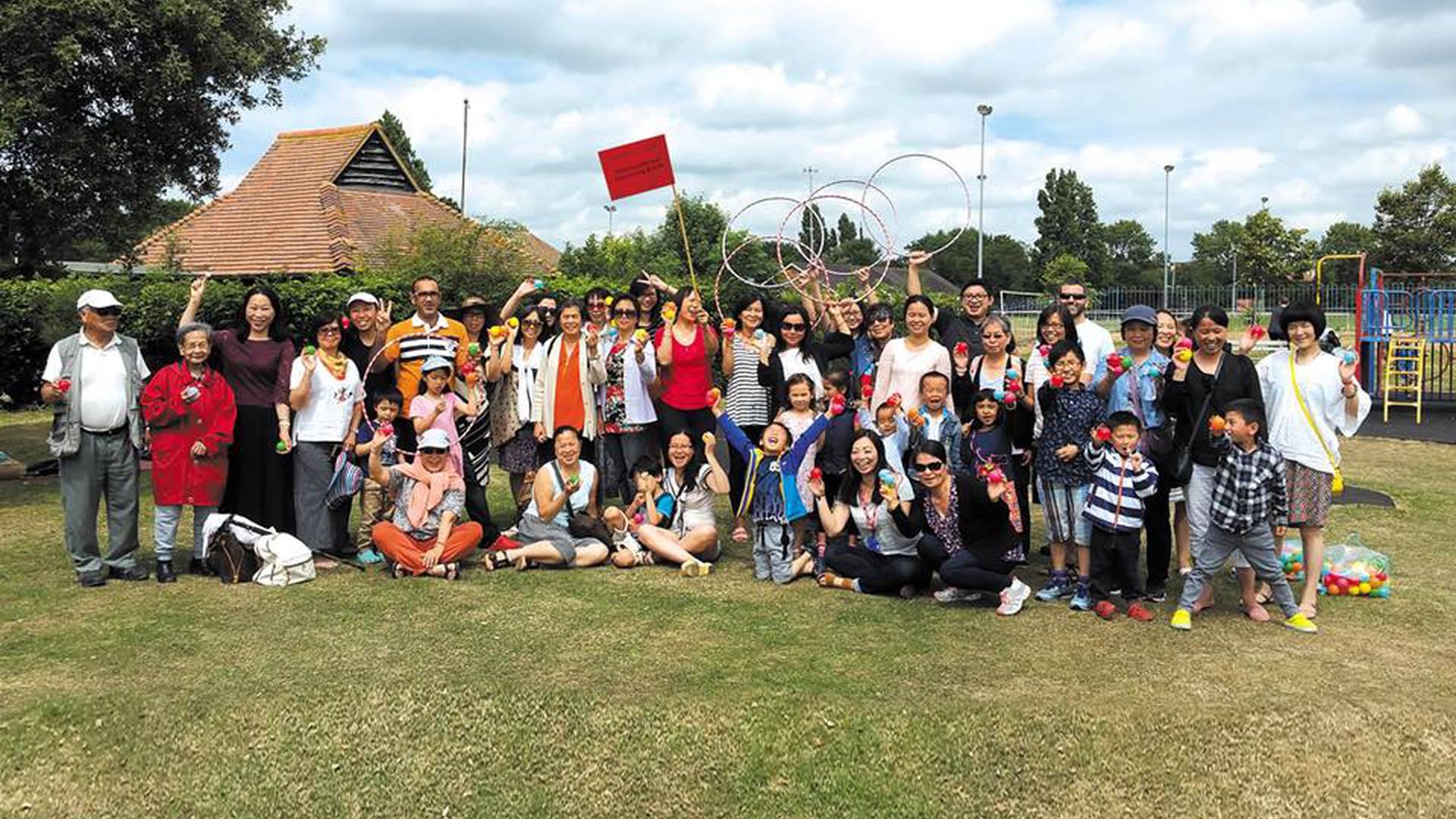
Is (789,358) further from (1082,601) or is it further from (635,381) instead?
(1082,601)

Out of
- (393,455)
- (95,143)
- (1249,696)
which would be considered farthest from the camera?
(95,143)

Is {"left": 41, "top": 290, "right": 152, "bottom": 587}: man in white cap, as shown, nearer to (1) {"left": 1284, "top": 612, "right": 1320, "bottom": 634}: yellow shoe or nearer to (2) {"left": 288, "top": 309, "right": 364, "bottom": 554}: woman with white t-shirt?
(2) {"left": 288, "top": 309, "right": 364, "bottom": 554}: woman with white t-shirt

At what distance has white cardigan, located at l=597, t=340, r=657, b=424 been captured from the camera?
7.14 m

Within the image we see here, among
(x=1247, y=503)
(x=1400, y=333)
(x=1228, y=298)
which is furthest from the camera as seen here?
(x=1228, y=298)

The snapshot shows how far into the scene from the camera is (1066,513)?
5.91m

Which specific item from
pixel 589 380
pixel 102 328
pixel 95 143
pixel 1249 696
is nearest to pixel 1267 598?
pixel 1249 696

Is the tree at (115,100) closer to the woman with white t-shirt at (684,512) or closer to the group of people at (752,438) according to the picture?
the group of people at (752,438)

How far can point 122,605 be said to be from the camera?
5902 millimetres

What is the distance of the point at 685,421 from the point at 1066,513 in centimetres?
261

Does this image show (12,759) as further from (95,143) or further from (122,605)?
(95,143)

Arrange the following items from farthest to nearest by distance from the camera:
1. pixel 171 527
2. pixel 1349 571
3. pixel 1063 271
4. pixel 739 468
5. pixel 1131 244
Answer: pixel 1131 244 < pixel 1063 271 < pixel 739 468 < pixel 171 527 < pixel 1349 571

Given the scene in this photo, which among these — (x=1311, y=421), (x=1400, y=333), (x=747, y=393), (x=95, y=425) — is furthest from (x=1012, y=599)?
(x=1400, y=333)

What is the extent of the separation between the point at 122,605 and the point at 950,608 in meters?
4.59

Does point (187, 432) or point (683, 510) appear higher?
point (187, 432)
